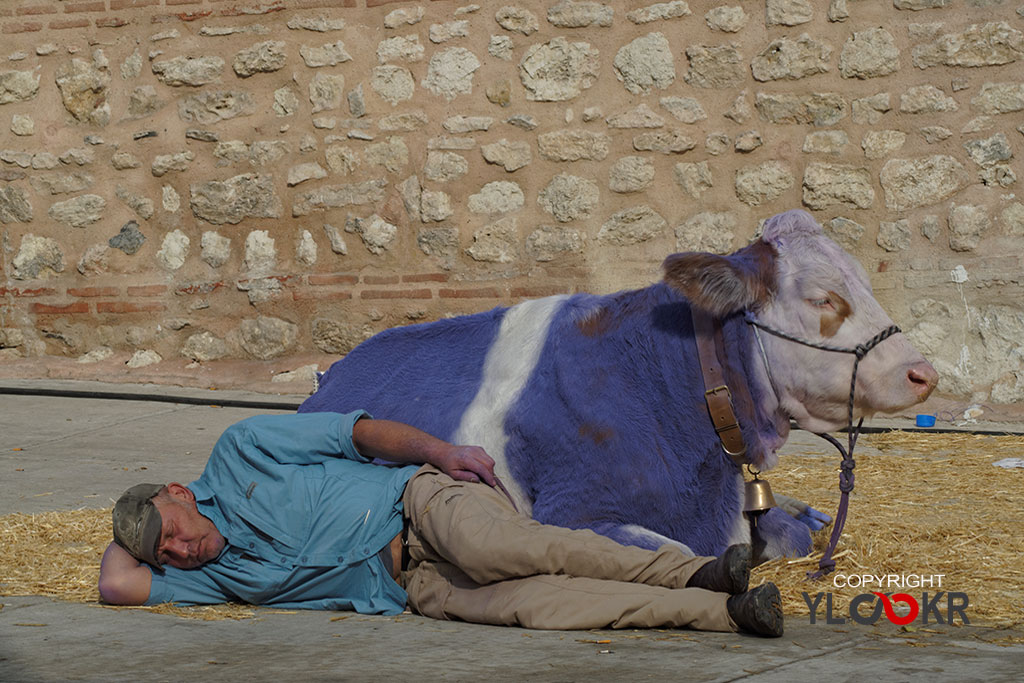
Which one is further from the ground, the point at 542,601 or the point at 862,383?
the point at 862,383

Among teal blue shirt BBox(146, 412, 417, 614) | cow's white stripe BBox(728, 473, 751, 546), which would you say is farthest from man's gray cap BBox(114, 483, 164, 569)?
cow's white stripe BBox(728, 473, 751, 546)

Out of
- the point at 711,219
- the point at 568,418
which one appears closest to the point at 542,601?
the point at 568,418

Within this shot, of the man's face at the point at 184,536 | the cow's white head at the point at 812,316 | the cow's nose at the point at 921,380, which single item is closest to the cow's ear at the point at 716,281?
the cow's white head at the point at 812,316

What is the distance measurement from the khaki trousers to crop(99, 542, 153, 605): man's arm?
0.75 metres

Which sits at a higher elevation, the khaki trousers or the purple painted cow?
the purple painted cow

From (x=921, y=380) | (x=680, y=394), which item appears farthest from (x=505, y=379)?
(x=921, y=380)

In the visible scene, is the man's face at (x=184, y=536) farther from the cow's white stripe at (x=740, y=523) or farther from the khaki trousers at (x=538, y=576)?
the cow's white stripe at (x=740, y=523)

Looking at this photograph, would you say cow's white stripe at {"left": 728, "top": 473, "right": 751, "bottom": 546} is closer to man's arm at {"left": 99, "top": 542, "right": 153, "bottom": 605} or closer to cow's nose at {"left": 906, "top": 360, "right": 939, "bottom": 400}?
cow's nose at {"left": 906, "top": 360, "right": 939, "bottom": 400}

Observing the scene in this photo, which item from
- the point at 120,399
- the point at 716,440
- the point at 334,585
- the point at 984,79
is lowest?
the point at 120,399

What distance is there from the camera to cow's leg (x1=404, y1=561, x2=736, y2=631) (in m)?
2.99

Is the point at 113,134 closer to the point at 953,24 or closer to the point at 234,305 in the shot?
the point at 234,305

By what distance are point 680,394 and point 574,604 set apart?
78cm

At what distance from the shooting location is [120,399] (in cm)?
762

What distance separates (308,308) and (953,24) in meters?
4.33
